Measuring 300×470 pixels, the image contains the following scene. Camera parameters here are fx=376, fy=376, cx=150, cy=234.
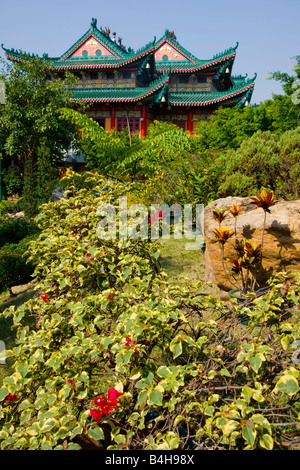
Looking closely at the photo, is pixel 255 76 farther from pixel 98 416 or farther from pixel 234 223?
pixel 98 416

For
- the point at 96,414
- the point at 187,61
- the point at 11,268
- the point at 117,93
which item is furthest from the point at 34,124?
the point at 96,414

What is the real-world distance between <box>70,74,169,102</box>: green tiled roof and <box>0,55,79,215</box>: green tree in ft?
14.8

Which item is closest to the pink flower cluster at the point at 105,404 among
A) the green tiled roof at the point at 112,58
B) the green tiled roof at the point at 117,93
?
the green tiled roof at the point at 117,93

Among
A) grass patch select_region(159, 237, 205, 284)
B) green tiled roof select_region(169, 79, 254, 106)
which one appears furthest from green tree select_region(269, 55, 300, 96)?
grass patch select_region(159, 237, 205, 284)

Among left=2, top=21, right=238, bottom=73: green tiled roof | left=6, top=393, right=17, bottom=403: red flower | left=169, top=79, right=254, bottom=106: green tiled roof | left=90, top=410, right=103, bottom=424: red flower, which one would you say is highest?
left=2, top=21, right=238, bottom=73: green tiled roof

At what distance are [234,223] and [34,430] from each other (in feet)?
10.7

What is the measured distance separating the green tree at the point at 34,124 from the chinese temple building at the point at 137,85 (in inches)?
201

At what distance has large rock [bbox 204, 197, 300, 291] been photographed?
4082 mm

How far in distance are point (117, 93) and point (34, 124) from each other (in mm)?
7119

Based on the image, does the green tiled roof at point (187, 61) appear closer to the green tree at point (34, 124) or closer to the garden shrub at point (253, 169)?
the green tree at point (34, 124)

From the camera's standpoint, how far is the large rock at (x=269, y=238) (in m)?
4.08

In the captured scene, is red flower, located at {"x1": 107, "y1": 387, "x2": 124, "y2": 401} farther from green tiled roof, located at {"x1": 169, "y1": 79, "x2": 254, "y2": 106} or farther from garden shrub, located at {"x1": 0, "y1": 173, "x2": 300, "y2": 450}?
green tiled roof, located at {"x1": 169, "y1": 79, "x2": 254, "y2": 106}

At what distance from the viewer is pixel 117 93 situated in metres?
20.2
